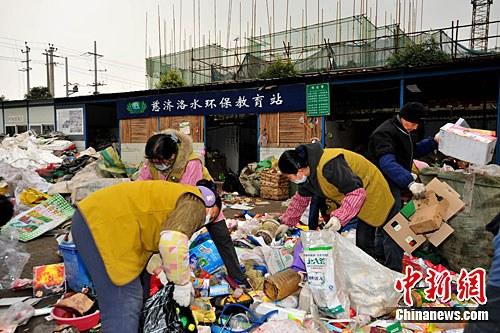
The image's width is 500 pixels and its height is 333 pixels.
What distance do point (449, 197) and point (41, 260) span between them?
4.75 m

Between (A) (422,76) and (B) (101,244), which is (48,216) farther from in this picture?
(A) (422,76)

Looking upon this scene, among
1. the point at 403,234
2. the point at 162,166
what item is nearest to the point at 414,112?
the point at 403,234

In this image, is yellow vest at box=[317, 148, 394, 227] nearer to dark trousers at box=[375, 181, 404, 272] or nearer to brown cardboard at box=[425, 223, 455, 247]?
dark trousers at box=[375, 181, 404, 272]

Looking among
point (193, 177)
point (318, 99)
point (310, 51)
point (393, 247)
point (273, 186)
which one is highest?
point (310, 51)

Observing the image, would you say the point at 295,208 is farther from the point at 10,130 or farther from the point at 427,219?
the point at 10,130

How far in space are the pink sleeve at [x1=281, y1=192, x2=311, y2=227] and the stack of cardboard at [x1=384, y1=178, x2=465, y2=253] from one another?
2.52 feet

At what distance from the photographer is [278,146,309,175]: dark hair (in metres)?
2.83

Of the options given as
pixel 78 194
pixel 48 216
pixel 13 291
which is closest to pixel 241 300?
pixel 13 291

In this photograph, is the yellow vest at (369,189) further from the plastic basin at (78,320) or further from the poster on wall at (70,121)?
the poster on wall at (70,121)

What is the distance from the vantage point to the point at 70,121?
14453 millimetres

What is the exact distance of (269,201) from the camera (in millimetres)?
8453

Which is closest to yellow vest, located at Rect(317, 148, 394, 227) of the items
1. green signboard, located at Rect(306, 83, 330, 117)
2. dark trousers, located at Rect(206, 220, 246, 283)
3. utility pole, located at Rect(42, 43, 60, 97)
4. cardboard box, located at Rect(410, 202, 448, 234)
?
cardboard box, located at Rect(410, 202, 448, 234)

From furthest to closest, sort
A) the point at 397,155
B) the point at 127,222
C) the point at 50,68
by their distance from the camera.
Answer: the point at 50,68 < the point at 397,155 < the point at 127,222

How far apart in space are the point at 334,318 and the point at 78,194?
19.0ft
